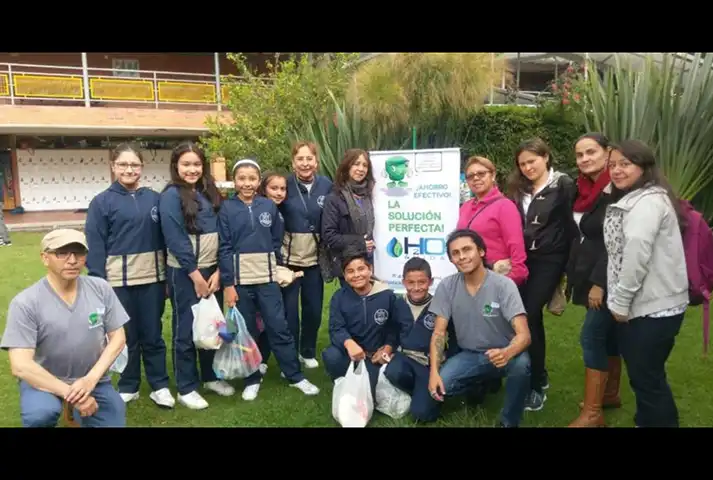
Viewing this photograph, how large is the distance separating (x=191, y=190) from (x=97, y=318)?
1196mm

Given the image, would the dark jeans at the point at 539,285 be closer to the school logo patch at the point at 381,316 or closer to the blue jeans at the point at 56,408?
the school logo patch at the point at 381,316

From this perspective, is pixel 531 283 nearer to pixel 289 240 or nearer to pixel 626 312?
pixel 626 312

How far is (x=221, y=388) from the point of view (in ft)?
13.9

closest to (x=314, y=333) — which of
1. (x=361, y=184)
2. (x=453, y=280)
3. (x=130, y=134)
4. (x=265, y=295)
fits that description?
(x=265, y=295)

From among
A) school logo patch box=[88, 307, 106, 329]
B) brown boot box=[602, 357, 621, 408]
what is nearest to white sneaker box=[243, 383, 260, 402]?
school logo patch box=[88, 307, 106, 329]

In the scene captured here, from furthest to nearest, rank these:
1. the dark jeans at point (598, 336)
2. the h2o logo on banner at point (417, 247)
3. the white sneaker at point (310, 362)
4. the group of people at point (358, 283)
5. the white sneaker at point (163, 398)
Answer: the white sneaker at point (310, 362), the h2o logo on banner at point (417, 247), the white sneaker at point (163, 398), the dark jeans at point (598, 336), the group of people at point (358, 283)

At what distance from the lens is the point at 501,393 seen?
4.16m

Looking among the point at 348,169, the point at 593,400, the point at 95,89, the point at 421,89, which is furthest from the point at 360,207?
the point at 95,89

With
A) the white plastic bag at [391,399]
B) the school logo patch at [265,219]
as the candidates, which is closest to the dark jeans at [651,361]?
the white plastic bag at [391,399]

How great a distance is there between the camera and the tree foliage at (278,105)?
877cm

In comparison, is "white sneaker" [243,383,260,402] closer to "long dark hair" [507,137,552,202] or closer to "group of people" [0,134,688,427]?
"group of people" [0,134,688,427]

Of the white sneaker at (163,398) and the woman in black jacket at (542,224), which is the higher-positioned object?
the woman in black jacket at (542,224)

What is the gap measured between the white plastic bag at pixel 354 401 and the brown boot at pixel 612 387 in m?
1.60

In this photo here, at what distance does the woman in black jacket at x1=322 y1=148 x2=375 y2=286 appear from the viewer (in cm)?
427
